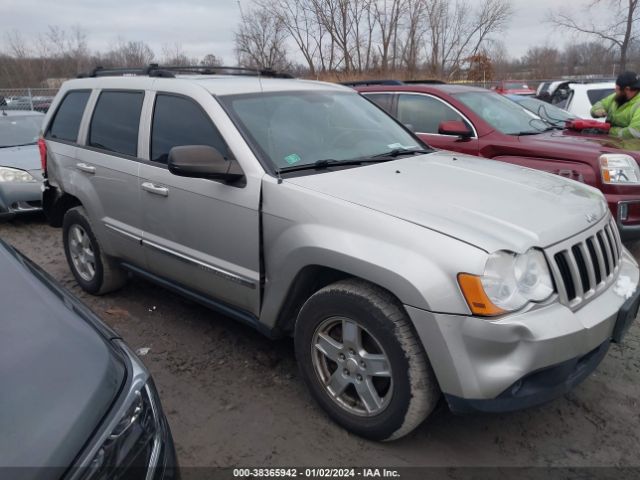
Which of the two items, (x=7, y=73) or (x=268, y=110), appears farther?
(x=7, y=73)

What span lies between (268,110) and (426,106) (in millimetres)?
3121

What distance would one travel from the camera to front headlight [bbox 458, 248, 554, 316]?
2.14m

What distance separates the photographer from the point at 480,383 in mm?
2191

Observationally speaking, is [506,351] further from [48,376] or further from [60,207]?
[60,207]

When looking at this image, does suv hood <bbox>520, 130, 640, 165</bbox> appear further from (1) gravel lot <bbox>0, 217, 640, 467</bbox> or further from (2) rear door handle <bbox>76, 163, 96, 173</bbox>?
(2) rear door handle <bbox>76, 163, 96, 173</bbox>

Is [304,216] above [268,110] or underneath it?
underneath

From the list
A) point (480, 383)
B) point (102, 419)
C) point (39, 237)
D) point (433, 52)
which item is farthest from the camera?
point (433, 52)

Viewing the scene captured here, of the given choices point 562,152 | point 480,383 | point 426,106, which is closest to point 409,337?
point 480,383

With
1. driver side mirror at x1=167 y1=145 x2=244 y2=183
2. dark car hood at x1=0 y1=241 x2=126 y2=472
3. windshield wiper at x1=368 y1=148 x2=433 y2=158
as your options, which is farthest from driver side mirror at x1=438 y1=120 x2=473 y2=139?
dark car hood at x1=0 y1=241 x2=126 y2=472

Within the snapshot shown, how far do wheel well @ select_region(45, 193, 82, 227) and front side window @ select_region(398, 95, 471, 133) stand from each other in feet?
11.6

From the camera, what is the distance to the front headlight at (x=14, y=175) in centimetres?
694

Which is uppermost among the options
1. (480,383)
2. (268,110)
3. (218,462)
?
(268,110)

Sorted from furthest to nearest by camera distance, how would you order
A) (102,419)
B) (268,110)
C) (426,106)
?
(426,106), (268,110), (102,419)

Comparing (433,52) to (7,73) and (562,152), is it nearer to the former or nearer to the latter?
(562,152)
